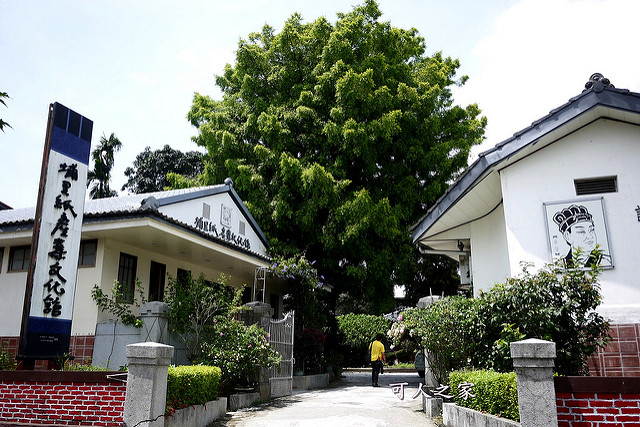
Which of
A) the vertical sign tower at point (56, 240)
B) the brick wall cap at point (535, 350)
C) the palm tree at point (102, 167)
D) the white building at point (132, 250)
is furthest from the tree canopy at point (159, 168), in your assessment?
the brick wall cap at point (535, 350)

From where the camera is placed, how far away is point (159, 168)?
42.6m

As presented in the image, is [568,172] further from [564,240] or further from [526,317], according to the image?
[526,317]

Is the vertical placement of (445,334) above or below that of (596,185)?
below

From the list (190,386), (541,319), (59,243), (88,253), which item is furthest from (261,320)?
(541,319)

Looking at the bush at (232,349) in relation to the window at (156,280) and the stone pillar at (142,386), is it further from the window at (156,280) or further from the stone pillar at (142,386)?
the stone pillar at (142,386)

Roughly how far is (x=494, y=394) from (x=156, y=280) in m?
10.2

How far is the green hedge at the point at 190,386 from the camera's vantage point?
25.8 feet

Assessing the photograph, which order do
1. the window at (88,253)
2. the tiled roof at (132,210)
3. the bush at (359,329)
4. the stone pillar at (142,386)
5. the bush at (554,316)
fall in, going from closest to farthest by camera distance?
the stone pillar at (142,386)
the bush at (554,316)
the tiled roof at (132,210)
the window at (88,253)
the bush at (359,329)

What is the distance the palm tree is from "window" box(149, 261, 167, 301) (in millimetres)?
26471

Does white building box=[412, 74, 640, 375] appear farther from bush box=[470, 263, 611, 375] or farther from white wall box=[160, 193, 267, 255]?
white wall box=[160, 193, 267, 255]

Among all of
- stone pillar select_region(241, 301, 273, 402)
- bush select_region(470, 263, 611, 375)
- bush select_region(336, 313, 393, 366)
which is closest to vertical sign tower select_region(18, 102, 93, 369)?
stone pillar select_region(241, 301, 273, 402)

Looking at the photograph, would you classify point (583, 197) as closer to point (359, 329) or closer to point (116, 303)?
point (116, 303)

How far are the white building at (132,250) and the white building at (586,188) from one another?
262 inches

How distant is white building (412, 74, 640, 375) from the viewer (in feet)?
28.9
